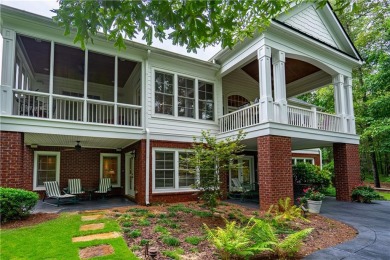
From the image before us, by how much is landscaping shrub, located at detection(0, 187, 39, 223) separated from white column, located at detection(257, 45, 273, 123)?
24.8 ft

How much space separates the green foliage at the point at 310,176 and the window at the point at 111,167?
9.85 metres

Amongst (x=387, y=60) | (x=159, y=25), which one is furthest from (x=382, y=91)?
(x=159, y=25)

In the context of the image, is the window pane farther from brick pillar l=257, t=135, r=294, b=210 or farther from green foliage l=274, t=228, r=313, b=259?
green foliage l=274, t=228, r=313, b=259

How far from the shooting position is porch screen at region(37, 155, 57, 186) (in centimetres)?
1056

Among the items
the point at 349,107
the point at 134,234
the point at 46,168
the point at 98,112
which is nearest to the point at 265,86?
the point at 349,107

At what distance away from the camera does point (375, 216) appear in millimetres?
7875

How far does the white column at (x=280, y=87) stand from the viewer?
9.00 meters

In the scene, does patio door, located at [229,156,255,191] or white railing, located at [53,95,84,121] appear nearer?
white railing, located at [53,95,84,121]

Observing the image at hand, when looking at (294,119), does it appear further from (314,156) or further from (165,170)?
(314,156)

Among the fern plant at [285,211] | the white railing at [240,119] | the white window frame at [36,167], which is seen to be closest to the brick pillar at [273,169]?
the fern plant at [285,211]

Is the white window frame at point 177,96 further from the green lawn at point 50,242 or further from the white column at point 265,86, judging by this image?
the green lawn at point 50,242

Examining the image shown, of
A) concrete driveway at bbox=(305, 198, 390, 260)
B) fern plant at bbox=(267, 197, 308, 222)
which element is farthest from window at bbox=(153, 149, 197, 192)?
concrete driveway at bbox=(305, 198, 390, 260)

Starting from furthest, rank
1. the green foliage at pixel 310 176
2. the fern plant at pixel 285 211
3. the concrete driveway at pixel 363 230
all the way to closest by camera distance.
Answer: the green foliage at pixel 310 176 → the fern plant at pixel 285 211 → the concrete driveway at pixel 363 230

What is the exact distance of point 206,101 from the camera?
11.4 m
